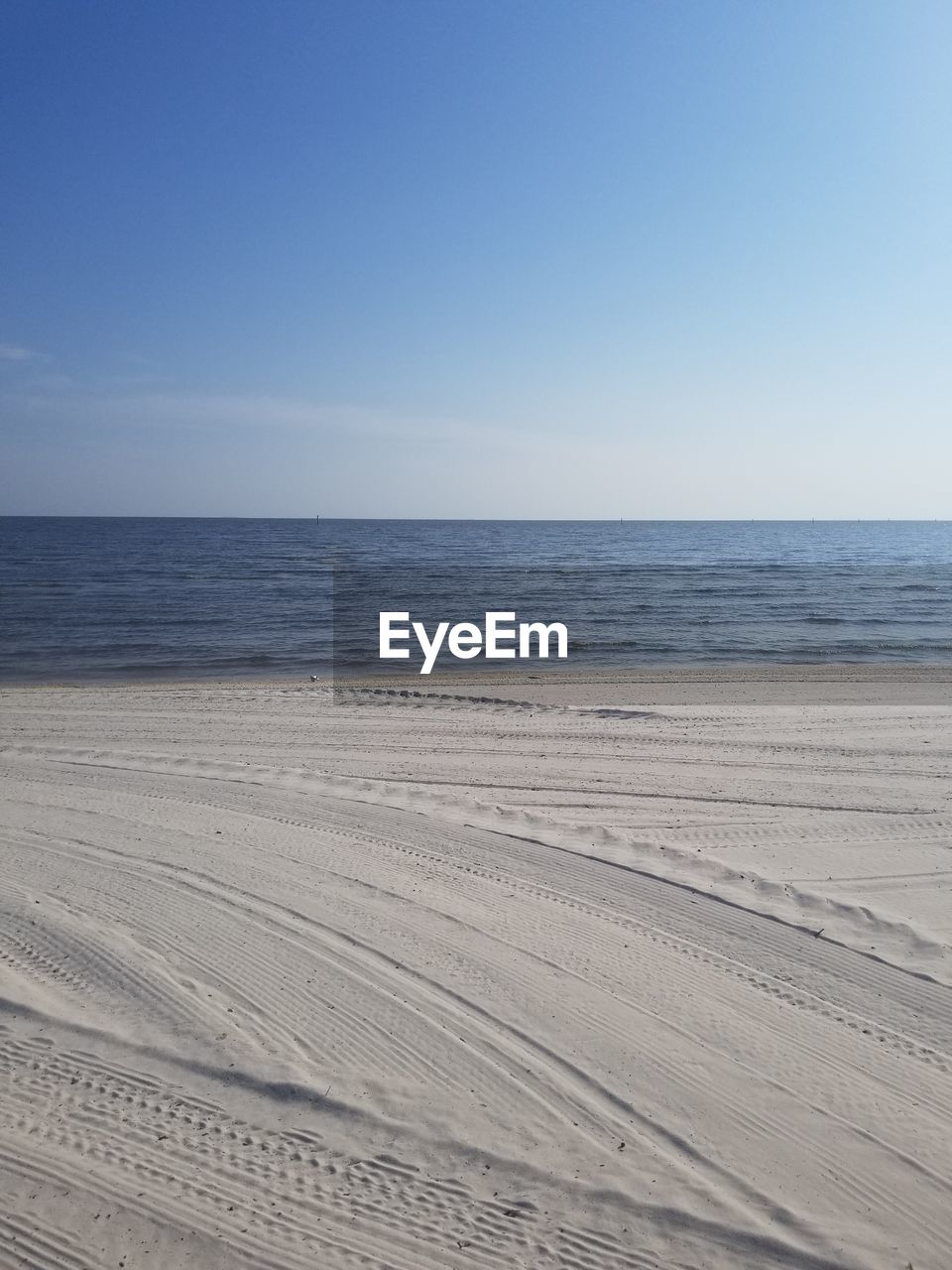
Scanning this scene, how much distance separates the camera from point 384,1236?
291 centimetres

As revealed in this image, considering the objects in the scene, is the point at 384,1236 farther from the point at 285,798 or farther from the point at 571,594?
the point at 571,594

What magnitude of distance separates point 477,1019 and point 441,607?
76.5 ft

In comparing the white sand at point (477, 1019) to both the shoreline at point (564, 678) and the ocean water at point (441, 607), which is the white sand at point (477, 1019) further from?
the ocean water at point (441, 607)

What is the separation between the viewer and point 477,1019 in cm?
411

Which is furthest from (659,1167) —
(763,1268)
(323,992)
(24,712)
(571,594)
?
(571,594)

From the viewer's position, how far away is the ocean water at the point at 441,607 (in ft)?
60.0

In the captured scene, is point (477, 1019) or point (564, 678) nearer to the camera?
point (477, 1019)

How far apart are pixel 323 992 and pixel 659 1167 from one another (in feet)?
6.55

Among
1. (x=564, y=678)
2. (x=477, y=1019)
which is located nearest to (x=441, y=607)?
(x=564, y=678)

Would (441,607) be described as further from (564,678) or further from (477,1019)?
(477,1019)

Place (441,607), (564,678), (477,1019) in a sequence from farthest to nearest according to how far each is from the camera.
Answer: (441,607) → (564,678) → (477,1019)

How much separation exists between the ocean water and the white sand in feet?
32.4

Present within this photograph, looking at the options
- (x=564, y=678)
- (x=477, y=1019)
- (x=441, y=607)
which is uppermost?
(x=441, y=607)

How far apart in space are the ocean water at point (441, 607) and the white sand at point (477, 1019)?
9.87 metres
